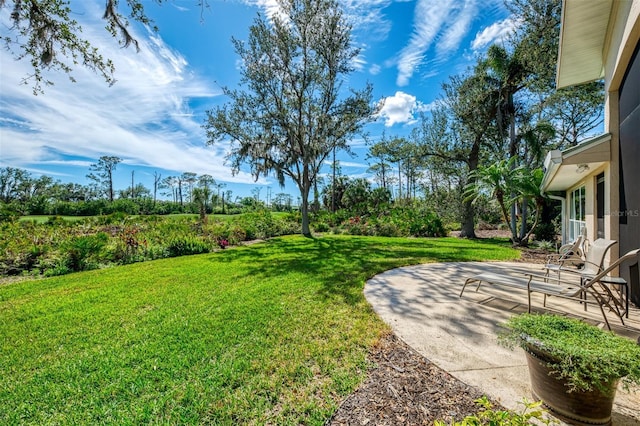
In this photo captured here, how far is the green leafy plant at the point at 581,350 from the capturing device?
143cm

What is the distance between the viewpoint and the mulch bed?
5.96 ft

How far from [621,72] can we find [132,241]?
39.0 feet

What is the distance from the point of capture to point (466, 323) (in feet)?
10.5

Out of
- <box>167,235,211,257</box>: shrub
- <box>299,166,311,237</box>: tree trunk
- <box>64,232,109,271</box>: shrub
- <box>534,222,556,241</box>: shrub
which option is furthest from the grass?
<box>534,222,556,241</box>: shrub

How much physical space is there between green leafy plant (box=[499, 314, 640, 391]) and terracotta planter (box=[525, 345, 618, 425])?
0.05m

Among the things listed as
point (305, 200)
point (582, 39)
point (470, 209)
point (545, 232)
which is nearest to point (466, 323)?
point (582, 39)

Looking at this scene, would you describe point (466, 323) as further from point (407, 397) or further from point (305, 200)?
point (305, 200)

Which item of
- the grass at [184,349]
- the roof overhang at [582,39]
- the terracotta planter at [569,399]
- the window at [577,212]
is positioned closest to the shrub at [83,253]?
the grass at [184,349]

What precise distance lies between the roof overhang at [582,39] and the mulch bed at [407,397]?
6.23 m

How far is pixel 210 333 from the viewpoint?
122 inches

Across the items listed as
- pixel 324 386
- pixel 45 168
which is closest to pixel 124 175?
pixel 45 168

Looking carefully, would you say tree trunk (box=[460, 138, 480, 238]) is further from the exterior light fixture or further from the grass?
the grass

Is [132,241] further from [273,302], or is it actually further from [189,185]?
[189,185]

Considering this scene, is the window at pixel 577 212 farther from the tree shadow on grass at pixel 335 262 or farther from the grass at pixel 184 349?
the grass at pixel 184 349
